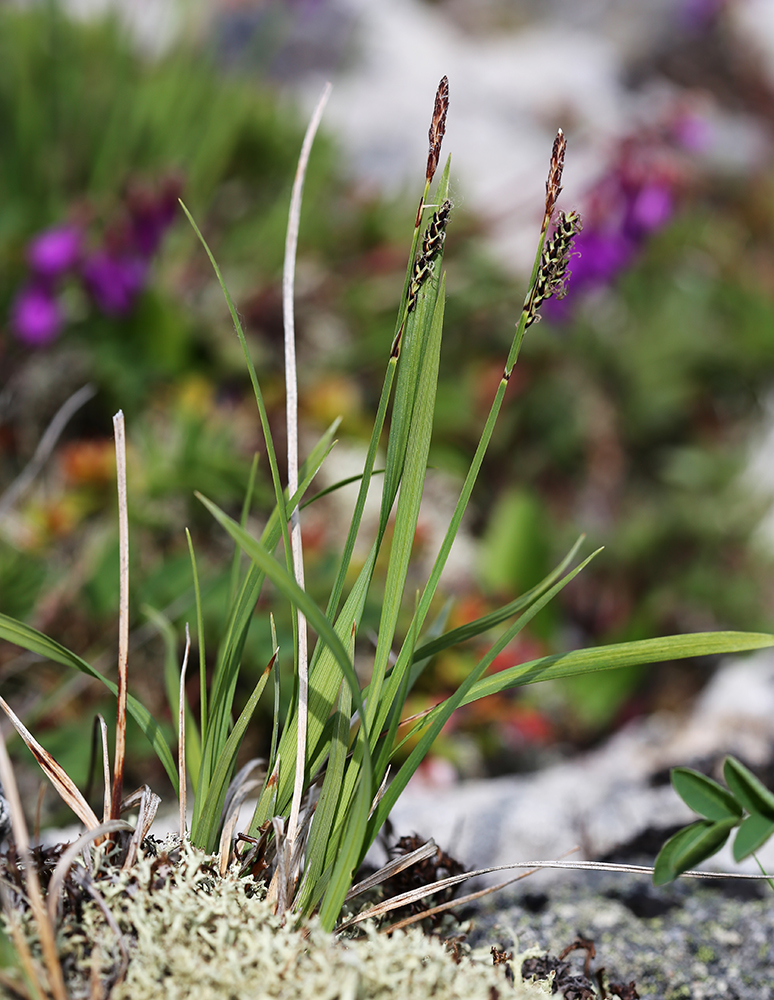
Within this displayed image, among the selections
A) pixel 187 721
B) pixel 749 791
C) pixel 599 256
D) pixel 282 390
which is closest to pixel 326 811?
pixel 187 721

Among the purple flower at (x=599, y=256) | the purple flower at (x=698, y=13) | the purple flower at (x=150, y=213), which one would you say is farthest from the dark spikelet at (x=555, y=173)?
the purple flower at (x=698, y=13)

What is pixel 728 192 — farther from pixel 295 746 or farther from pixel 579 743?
pixel 295 746

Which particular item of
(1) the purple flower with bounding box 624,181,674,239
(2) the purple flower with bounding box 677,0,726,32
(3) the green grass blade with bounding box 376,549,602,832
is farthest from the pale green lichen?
(2) the purple flower with bounding box 677,0,726,32

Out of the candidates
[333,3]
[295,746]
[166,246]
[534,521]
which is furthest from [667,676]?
[333,3]

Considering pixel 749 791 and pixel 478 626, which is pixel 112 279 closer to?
pixel 478 626

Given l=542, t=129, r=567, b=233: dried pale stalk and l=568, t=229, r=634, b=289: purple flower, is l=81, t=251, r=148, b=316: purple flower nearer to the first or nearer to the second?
l=568, t=229, r=634, b=289: purple flower

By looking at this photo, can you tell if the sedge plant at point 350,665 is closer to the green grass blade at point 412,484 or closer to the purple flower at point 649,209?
the green grass blade at point 412,484
